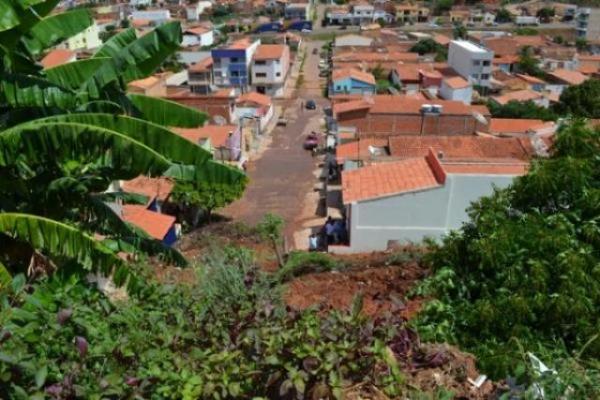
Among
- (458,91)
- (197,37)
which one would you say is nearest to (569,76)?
(458,91)

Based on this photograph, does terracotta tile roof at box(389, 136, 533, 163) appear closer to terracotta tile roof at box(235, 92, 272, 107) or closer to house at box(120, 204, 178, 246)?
house at box(120, 204, 178, 246)

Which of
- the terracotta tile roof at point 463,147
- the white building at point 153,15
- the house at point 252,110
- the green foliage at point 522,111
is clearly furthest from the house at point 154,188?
the white building at point 153,15

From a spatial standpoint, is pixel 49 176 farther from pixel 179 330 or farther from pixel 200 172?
pixel 179 330

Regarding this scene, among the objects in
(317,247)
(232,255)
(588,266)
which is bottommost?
(317,247)

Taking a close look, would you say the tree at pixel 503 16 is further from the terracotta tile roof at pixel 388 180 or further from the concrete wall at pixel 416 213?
the concrete wall at pixel 416 213

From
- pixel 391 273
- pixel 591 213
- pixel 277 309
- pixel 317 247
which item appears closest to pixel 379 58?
pixel 317 247

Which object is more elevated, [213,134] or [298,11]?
[298,11]

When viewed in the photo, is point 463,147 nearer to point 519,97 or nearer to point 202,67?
point 519,97
